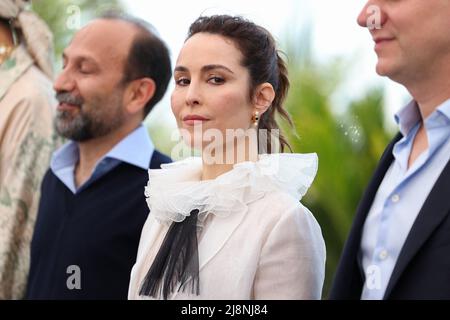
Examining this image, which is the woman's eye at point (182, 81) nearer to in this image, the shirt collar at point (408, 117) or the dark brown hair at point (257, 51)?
the dark brown hair at point (257, 51)

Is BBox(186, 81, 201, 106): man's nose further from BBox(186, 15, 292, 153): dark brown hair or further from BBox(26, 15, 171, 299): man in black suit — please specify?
BBox(26, 15, 171, 299): man in black suit

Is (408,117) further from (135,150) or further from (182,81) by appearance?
(135,150)

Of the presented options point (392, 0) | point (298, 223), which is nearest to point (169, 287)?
point (298, 223)

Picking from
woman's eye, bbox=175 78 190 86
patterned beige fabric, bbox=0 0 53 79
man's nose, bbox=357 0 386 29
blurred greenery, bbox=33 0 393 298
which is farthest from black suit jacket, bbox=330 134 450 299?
blurred greenery, bbox=33 0 393 298

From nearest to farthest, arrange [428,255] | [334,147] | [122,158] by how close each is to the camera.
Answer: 1. [428,255]
2. [122,158]
3. [334,147]

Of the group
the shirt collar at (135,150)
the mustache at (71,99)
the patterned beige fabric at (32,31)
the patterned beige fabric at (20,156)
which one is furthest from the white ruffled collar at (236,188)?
the patterned beige fabric at (32,31)

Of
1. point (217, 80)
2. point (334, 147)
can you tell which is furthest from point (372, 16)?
point (334, 147)

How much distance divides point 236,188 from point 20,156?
1101 mm

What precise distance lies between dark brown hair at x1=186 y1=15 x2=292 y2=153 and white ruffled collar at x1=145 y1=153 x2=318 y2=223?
109mm

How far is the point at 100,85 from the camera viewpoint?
7.47 ft

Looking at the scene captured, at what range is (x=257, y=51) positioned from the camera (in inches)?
65.3

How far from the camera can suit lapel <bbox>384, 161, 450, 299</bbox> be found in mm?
1370

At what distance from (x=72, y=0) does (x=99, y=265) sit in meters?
3.15

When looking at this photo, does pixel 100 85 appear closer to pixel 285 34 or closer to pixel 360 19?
pixel 360 19
